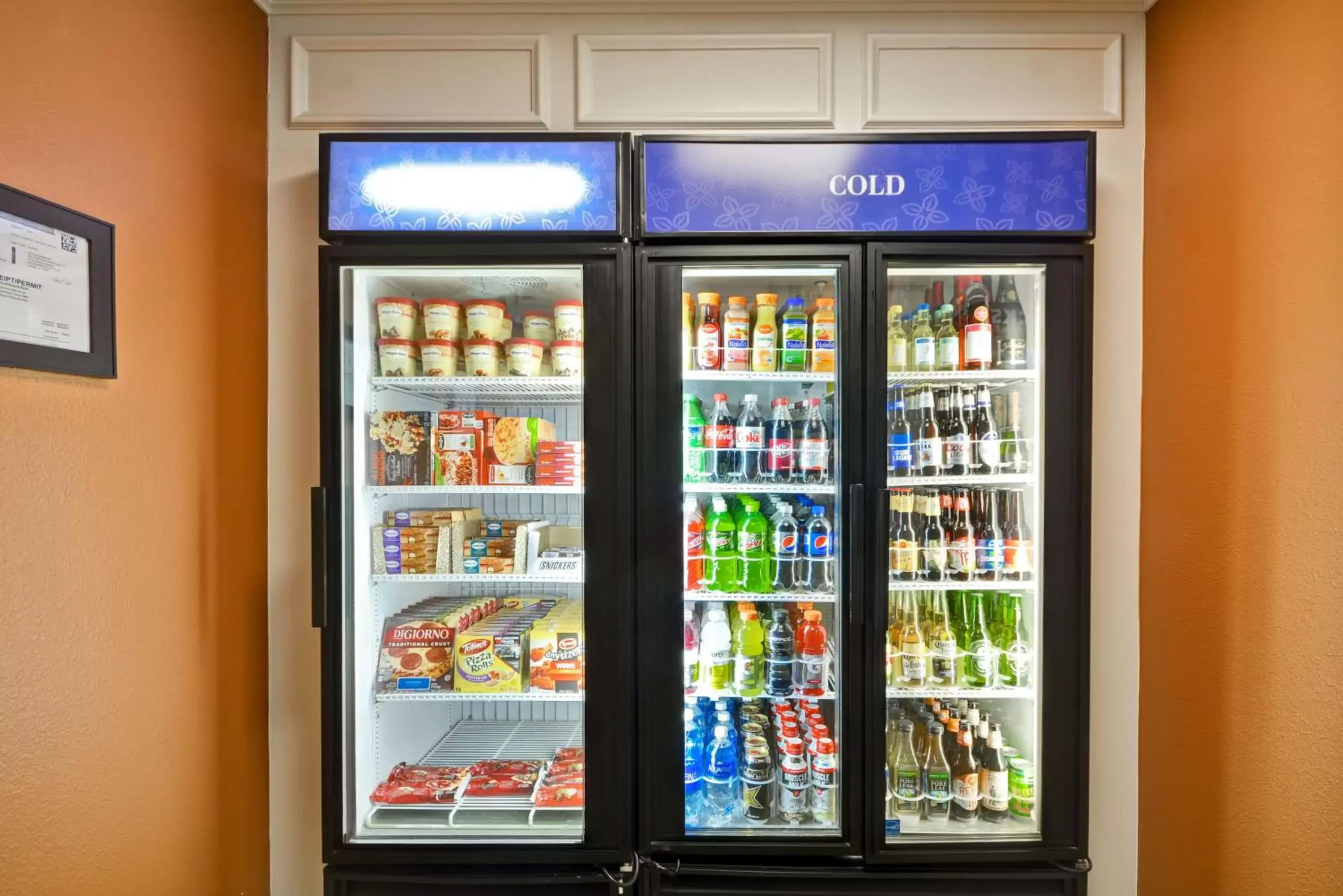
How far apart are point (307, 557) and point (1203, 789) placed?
9.30ft

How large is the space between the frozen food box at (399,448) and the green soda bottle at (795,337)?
115 centimetres

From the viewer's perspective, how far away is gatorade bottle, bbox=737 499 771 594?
6.32 ft

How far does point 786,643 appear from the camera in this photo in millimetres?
1985

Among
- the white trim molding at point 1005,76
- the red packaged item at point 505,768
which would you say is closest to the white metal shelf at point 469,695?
the red packaged item at point 505,768

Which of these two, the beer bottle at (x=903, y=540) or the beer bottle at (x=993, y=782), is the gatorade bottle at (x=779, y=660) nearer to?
the beer bottle at (x=903, y=540)

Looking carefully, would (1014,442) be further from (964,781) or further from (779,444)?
(964,781)

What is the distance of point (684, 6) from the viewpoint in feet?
6.47

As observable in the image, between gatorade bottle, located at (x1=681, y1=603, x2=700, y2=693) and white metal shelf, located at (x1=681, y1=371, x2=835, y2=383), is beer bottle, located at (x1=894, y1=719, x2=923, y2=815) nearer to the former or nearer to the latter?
gatorade bottle, located at (x1=681, y1=603, x2=700, y2=693)

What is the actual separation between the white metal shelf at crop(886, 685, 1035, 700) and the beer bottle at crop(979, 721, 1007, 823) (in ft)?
0.51

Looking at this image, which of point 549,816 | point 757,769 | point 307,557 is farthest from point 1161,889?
point 307,557

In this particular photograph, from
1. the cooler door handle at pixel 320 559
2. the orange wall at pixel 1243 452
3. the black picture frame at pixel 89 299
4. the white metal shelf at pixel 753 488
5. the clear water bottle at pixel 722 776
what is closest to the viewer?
the black picture frame at pixel 89 299

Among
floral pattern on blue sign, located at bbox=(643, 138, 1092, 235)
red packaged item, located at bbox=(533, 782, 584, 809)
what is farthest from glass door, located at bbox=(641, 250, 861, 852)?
red packaged item, located at bbox=(533, 782, 584, 809)

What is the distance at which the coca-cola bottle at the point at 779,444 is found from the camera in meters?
1.93

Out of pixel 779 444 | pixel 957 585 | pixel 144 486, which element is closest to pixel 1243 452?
pixel 957 585
